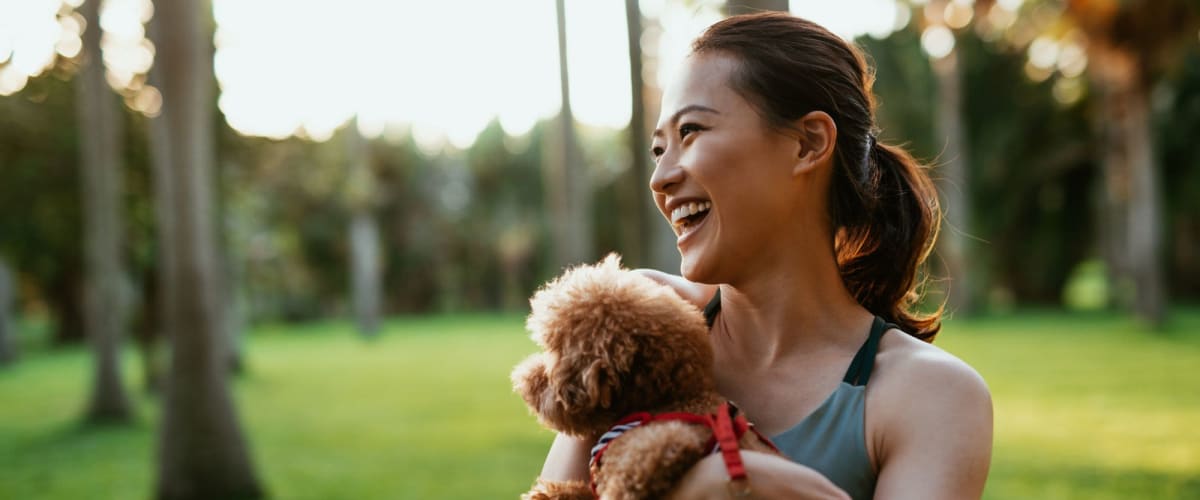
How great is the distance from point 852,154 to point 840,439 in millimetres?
560

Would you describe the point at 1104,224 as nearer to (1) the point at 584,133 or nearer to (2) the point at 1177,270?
(2) the point at 1177,270

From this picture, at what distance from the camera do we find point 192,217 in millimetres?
8328

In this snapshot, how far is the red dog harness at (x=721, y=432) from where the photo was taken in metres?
1.54

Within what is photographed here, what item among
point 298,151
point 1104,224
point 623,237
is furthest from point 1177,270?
point 298,151

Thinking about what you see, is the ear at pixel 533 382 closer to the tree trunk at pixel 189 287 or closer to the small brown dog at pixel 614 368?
the small brown dog at pixel 614 368

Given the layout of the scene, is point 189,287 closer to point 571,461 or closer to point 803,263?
point 571,461

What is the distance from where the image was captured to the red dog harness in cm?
154

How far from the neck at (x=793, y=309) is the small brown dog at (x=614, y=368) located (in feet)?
0.51

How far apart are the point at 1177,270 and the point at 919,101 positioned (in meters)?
9.99

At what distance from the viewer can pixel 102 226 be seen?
1443 cm

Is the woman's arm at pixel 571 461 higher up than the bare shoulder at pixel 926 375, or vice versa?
the bare shoulder at pixel 926 375

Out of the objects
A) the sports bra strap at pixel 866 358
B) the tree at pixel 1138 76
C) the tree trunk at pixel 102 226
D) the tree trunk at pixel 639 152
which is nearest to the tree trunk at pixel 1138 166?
the tree at pixel 1138 76

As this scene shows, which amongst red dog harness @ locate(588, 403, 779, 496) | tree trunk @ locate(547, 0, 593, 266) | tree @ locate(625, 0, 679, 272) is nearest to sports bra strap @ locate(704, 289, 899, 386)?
red dog harness @ locate(588, 403, 779, 496)

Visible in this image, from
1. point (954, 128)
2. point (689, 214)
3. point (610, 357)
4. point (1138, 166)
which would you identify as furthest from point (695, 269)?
point (954, 128)
